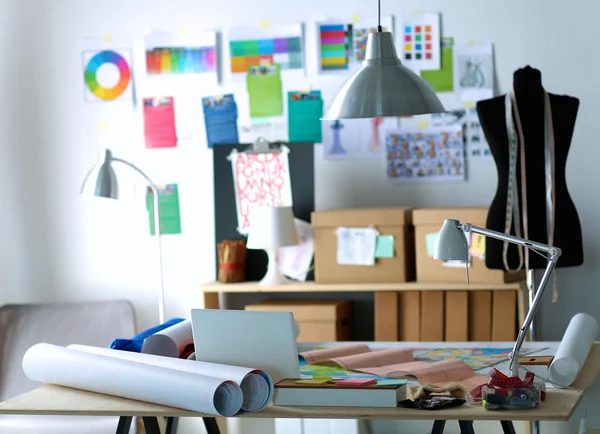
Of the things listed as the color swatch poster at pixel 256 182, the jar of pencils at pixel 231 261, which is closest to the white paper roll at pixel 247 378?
the jar of pencils at pixel 231 261

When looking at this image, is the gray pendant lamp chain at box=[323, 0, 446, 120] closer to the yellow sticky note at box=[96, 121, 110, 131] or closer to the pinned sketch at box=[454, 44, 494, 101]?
the pinned sketch at box=[454, 44, 494, 101]

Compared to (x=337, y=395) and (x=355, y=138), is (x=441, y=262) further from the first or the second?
(x=337, y=395)

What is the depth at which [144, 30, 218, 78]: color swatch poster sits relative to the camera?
4.47 metres

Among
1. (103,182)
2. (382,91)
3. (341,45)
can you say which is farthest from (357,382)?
(341,45)

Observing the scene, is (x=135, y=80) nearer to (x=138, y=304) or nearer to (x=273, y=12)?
(x=273, y=12)

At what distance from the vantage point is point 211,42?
4.46m

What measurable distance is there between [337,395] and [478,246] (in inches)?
64.8

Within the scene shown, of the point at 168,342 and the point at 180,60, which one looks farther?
the point at 180,60

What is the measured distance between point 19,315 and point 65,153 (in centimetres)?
85

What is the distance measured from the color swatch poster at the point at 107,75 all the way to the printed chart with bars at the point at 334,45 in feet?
3.14

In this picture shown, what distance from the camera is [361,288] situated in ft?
13.1

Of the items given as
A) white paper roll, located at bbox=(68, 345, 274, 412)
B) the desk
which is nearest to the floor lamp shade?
the desk

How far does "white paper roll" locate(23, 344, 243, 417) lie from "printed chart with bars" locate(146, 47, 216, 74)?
2049 mm

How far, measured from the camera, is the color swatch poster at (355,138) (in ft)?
14.1
